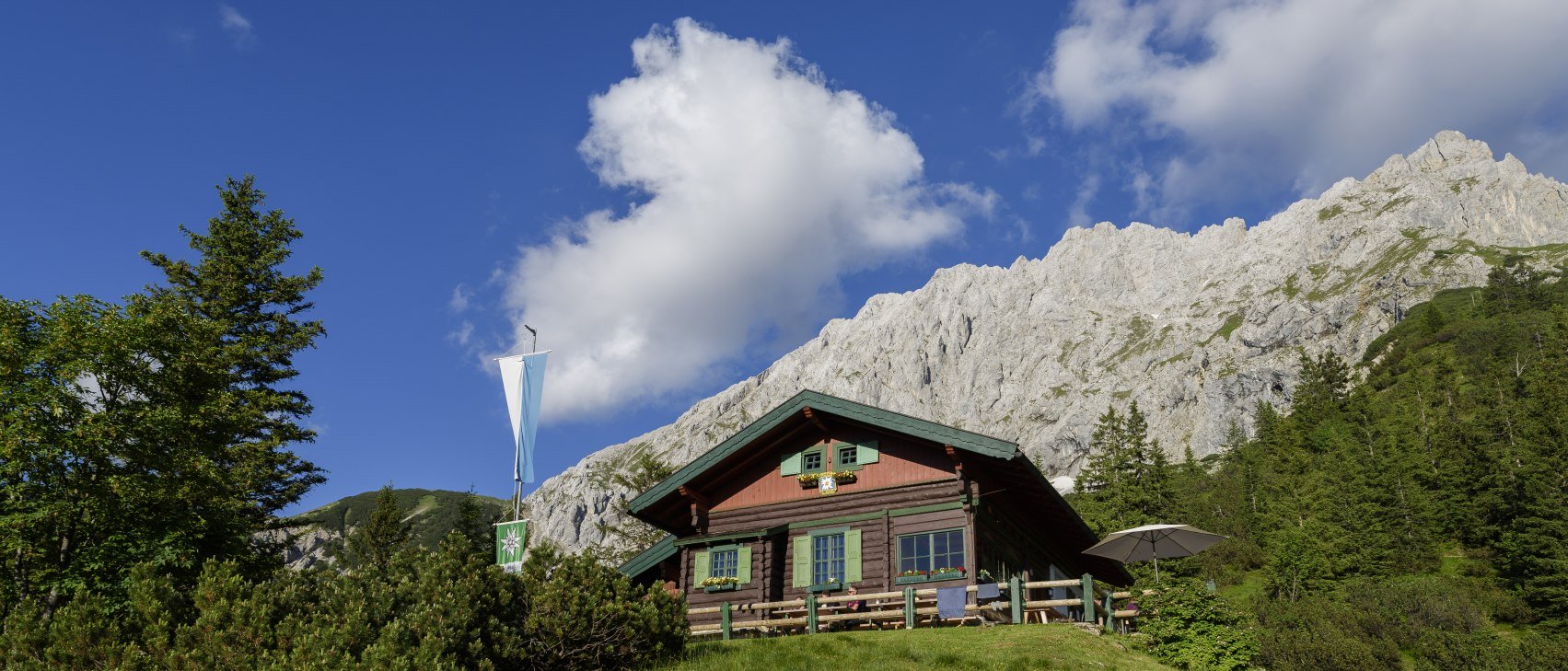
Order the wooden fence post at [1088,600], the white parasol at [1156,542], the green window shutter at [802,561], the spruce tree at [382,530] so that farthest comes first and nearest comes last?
the spruce tree at [382,530] → the green window shutter at [802,561] → the white parasol at [1156,542] → the wooden fence post at [1088,600]

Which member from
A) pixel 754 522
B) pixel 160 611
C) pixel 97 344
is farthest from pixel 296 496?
pixel 160 611

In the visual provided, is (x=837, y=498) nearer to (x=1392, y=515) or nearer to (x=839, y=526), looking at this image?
(x=839, y=526)

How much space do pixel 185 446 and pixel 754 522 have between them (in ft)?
49.2

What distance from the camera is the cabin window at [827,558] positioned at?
2572 cm

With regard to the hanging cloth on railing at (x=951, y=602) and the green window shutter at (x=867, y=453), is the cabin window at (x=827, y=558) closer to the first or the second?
the green window shutter at (x=867, y=453)

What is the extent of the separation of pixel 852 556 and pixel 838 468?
2.65 metres

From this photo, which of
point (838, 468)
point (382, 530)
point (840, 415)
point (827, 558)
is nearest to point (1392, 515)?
point (838, 468)

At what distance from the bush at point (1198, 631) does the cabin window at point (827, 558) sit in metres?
8.62

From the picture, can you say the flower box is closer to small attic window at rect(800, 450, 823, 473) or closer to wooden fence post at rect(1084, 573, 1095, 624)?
small attic window at rect(800, 450, 823, 473)

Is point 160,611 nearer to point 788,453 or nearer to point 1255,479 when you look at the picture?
point 788,453

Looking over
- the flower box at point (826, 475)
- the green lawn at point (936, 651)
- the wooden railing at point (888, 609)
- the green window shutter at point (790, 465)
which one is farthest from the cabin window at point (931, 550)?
the green window shutter at point (790, 465)

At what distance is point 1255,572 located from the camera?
7075cm

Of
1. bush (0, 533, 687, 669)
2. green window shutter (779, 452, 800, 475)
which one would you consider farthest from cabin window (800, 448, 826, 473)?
bush (0, 533, 687, 669)

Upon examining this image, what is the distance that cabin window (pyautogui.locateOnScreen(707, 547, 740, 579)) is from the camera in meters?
26.8
